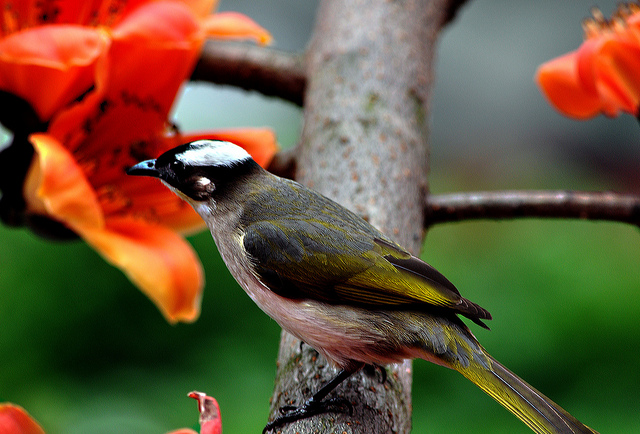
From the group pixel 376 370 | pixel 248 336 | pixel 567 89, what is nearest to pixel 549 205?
pixel 567 89

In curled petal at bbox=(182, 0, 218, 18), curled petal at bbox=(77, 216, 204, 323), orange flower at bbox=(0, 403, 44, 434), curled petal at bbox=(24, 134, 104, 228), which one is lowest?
orange flower at bbox=(0, 403, 44, 434)

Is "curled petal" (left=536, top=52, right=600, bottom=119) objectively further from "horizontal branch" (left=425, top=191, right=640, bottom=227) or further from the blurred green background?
the blurred green background

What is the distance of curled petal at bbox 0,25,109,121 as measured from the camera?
0.80m

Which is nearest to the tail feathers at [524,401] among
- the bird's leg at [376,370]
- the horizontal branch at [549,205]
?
the bird's leg at [376,370]

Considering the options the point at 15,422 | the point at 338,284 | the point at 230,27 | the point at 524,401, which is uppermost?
the point at 230,27

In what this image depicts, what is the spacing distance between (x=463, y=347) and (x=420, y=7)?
0.85 metres

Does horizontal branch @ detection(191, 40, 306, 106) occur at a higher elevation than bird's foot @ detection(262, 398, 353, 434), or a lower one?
higher

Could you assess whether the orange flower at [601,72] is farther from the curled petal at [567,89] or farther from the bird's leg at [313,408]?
the bird's leg at [313,408]

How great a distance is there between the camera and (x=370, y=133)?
121 cm

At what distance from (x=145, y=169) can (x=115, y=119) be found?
4.2 inches

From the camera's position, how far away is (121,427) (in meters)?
1.77

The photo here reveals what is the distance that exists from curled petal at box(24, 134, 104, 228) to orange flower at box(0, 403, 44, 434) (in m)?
0.32

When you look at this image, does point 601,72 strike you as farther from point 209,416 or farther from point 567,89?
point 209,416

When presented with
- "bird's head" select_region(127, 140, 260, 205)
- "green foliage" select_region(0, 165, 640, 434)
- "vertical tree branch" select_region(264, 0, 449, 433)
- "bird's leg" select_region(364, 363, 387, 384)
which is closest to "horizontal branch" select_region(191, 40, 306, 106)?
"vertical tree branch" select_region(264, 0, 449, 433)
